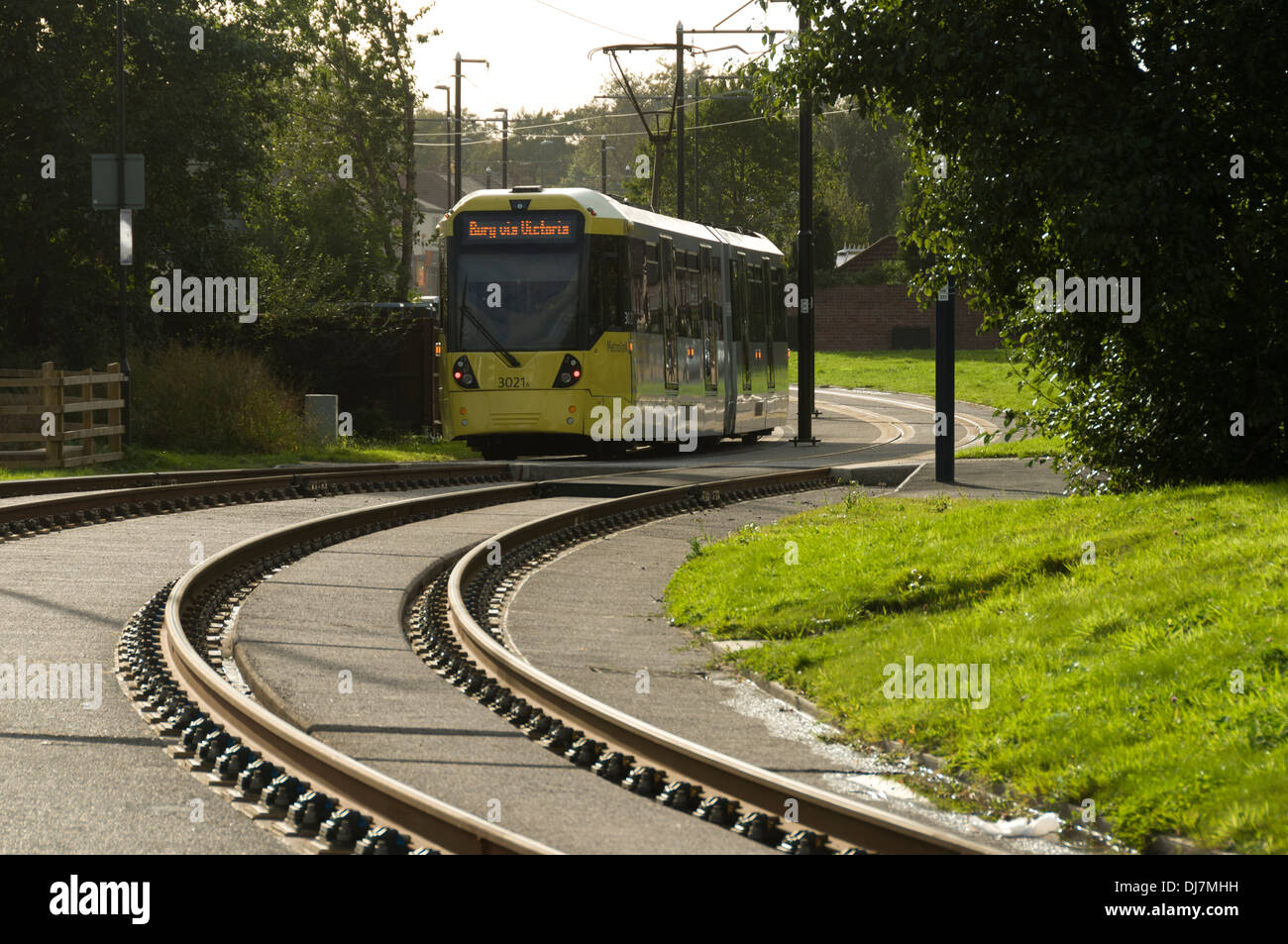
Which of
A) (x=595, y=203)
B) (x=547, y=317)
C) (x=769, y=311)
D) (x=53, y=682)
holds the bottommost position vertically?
(x=53, y=682)

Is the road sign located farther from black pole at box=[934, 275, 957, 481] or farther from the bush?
black pole at box=[934, 275, 957, 481]

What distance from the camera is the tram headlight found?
76.7 ft

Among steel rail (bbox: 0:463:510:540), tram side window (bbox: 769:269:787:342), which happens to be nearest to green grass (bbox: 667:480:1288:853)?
steel rail (bbox: 0:463:510:540)

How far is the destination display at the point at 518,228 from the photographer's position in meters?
23.2

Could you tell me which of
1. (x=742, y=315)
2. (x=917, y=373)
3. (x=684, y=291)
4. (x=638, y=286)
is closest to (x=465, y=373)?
(x=638, y=286)

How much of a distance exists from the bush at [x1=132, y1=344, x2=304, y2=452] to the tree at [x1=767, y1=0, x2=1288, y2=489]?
1390cm

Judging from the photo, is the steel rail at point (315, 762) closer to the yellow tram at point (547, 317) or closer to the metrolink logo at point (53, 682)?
the metrolink logo at point (53, 682)

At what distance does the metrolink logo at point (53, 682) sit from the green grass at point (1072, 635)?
373 centimetres

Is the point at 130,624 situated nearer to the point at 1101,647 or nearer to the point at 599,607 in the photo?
the point at 599,607

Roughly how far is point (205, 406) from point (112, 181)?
3699 mm

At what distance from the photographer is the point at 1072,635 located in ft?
28.3

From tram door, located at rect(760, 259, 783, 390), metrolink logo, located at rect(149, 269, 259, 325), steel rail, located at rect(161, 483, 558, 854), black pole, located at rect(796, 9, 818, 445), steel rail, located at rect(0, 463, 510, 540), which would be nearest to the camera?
steel rail, located at rect(161, 483, 558, 854)

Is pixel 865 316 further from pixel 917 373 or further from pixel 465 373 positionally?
pixel 465 373
